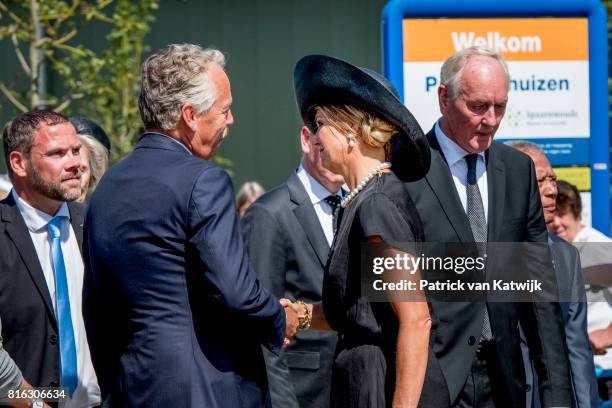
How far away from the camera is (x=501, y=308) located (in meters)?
3.97

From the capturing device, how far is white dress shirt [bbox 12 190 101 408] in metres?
4.31

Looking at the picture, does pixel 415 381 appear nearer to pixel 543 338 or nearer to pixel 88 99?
pixel 543 338

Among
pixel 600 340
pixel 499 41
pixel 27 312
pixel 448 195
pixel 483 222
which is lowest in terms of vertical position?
pixel 600 340

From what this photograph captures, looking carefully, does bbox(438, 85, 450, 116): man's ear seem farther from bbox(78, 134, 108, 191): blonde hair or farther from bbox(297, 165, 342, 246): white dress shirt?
bbox(78, 134, 108, 191): blonde hair

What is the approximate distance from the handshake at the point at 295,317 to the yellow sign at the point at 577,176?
275cm

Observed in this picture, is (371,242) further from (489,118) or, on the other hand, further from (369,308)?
(489,118)

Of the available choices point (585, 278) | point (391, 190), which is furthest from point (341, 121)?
point (585, 278)

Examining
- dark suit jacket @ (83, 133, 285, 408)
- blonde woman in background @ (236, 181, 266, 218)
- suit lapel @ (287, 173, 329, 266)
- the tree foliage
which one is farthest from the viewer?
blonde woman in background @ (236, 181, 266, 218)

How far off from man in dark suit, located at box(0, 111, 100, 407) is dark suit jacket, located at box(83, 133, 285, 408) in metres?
0.83

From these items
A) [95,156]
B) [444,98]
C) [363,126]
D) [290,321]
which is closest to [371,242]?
[363,126]

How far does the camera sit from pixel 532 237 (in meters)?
4.12

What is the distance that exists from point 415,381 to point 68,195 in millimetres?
1846

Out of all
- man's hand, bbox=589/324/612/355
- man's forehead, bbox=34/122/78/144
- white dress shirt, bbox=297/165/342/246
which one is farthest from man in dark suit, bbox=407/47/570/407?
man's forehead, bbox=34/122/78/144

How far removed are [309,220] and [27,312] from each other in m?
1.29
